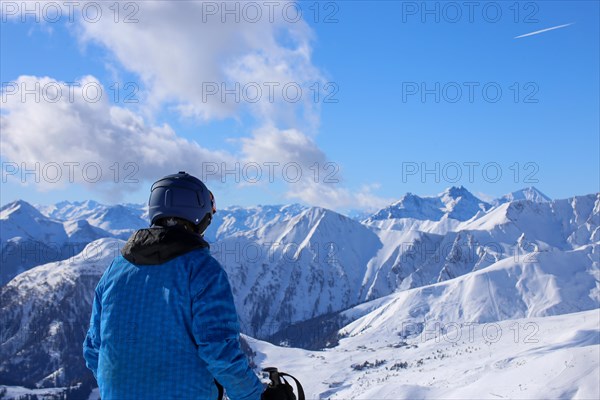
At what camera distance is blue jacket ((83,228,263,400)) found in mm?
4473

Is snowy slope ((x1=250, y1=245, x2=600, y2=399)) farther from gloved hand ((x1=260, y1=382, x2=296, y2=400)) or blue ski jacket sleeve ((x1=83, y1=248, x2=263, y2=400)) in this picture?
blue ski jacket sleeve ((x1=83, y1=248, x2=263, y2=400))

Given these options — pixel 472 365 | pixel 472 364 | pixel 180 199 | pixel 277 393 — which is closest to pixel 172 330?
pixel 277 393

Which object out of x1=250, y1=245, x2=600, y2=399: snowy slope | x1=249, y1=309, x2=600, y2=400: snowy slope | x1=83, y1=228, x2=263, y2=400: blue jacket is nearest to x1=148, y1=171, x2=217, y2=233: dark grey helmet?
x1=83, y1=228, x2=263, y2=400: blue jacket

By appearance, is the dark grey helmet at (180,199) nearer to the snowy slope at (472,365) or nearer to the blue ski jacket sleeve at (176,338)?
the blue ski jacket sleeve at (176,338)

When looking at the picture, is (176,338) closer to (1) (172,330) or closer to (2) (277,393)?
(1) (172,330)

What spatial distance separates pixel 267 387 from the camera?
4.88 meters

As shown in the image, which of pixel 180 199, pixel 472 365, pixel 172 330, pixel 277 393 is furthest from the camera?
pixel 472 365

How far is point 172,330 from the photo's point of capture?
14.9 ft

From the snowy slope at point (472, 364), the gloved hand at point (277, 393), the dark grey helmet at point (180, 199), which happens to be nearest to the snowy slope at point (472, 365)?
the snowy slope at point (472, 364)

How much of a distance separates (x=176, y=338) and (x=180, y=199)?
1248 millimetres

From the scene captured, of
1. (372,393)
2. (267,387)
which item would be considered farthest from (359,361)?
(267,387)

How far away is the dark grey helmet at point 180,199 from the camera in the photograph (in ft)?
16.6

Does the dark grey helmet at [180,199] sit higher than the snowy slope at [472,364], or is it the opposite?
the dark grey helmet at [180,199]

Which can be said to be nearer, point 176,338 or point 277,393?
point 176,338
